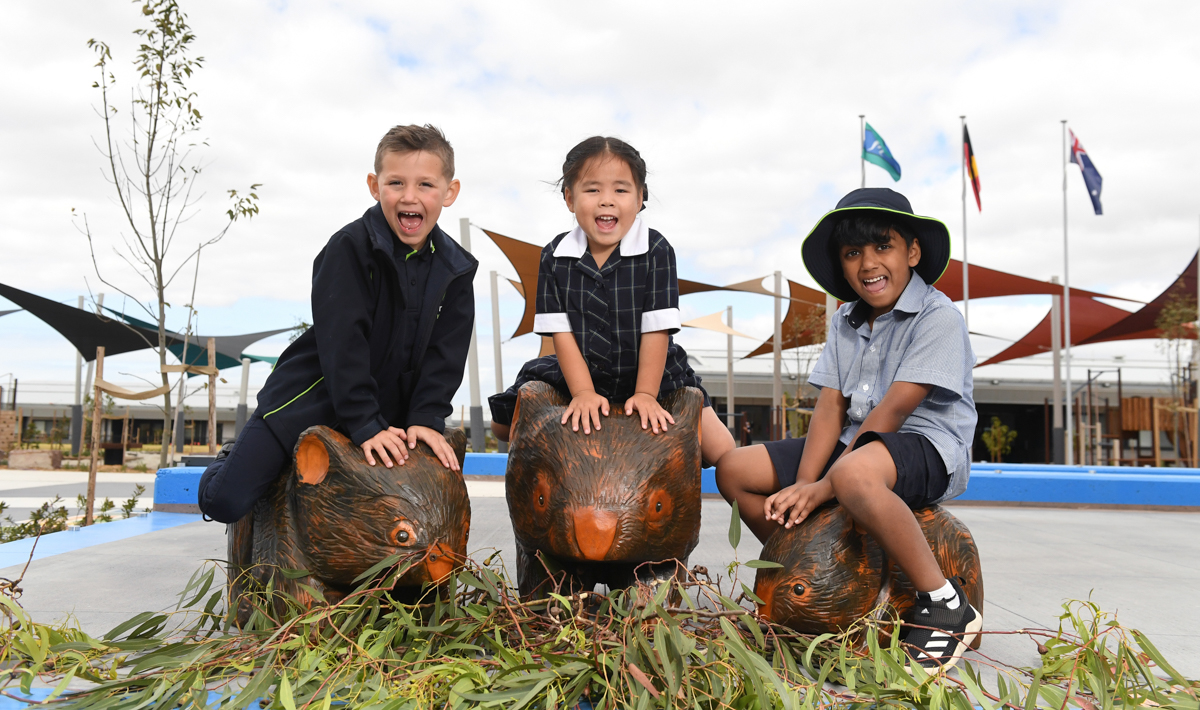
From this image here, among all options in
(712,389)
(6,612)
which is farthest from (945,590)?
(712,389)

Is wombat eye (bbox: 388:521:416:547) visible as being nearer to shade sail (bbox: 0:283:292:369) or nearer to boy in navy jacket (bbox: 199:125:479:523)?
boy in navy jacket (bbox: 199:125:479:523)

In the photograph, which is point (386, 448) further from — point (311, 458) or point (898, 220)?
point (898, 220)

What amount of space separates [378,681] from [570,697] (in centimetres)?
45

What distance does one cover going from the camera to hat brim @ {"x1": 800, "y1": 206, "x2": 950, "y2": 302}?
243 cm

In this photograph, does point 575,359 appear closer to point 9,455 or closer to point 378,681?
point 378,681

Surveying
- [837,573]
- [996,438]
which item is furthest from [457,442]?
[996,438]

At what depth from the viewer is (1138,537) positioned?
530cm

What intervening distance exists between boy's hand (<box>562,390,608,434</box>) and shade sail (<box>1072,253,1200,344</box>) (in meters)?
14.6

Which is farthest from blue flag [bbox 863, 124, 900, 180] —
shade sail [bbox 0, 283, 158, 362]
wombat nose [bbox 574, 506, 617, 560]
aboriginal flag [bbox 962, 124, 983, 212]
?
wombat nose [bbox 574, 506, 617, 560]

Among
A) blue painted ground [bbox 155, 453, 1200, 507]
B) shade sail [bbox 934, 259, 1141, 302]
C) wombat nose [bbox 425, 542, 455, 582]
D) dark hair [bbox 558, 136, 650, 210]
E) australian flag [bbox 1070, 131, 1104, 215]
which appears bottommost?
blue painted ground [bbox 155, 453, 1200, 507]

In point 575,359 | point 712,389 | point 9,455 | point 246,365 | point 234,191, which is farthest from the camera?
point 712,389

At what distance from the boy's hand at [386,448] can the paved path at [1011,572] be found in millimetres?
586

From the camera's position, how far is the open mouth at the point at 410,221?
2439mm

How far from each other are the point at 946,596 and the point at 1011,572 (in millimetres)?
2046
